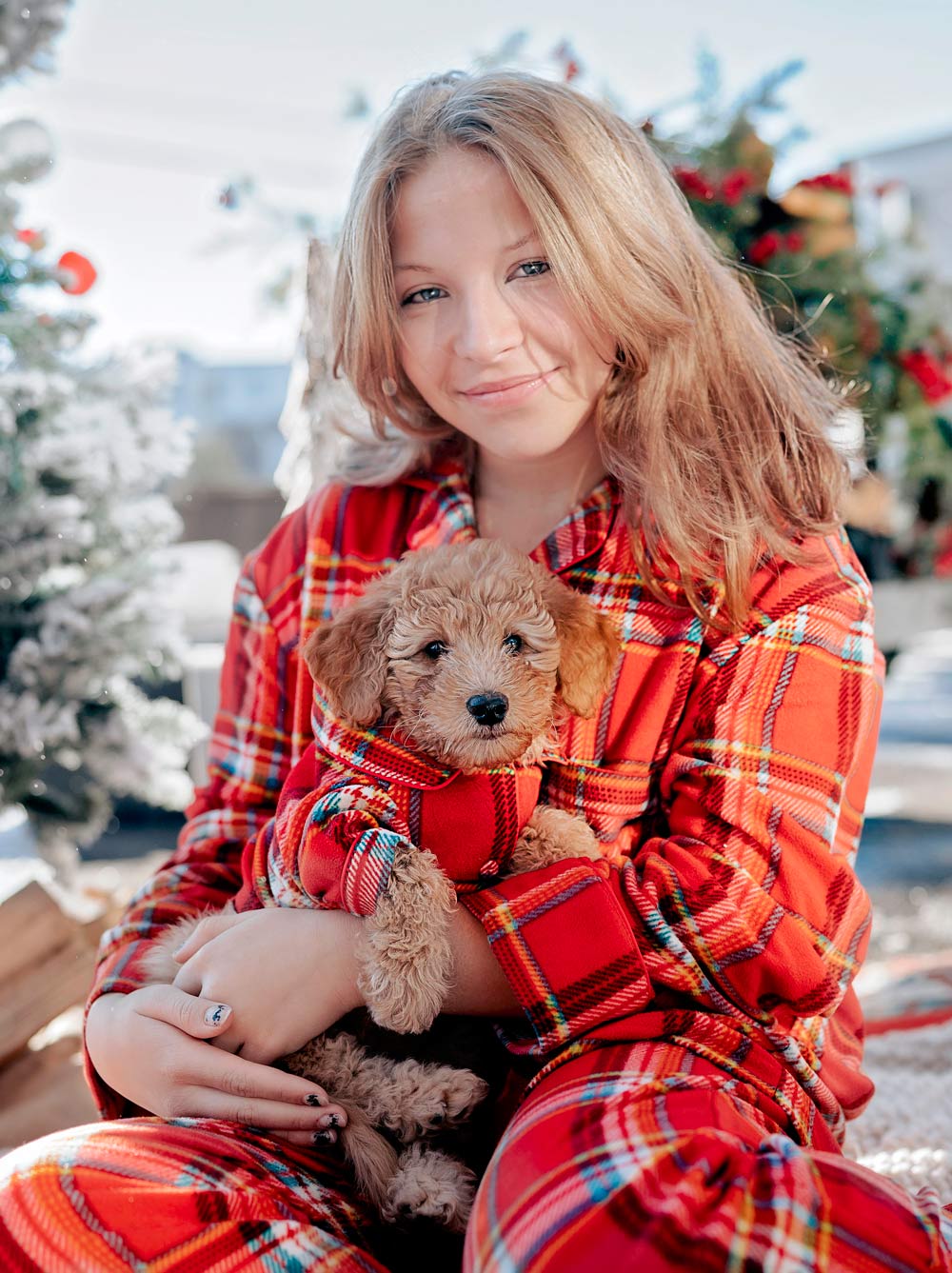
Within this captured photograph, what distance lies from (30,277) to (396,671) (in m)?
2.23

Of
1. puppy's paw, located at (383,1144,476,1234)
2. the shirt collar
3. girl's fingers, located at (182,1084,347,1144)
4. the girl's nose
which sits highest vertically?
the girl's nose

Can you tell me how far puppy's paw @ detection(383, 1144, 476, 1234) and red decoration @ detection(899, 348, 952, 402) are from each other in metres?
4.22

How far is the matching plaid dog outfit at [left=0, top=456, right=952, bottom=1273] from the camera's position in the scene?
3.80 ft

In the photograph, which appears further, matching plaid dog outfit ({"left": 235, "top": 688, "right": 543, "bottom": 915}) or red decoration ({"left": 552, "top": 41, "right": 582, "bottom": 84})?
red decoration ({"left": 552, "top": 41, "right": 582, "bottom": 84})

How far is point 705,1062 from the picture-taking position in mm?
1452

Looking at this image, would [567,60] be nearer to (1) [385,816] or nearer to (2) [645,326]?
(2) [645,326]

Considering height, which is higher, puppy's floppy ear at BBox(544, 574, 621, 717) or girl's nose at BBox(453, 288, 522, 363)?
girl's nose at BBox(453, 288, 522, 363)

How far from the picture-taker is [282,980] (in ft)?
4.99

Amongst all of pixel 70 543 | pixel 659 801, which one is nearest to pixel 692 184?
pixel 70 543

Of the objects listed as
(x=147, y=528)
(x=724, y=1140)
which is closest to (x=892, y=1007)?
(x=724, y=1140)

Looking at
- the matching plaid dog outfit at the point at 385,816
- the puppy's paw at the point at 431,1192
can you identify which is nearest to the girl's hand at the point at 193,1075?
the puppy's paw at the point at 431,1192

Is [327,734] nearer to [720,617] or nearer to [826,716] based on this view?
[720,617]

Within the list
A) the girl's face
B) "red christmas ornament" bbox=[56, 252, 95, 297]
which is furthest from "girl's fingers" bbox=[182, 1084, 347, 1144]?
"red christmas ornament" bbox=[56, 252, 95, 297]

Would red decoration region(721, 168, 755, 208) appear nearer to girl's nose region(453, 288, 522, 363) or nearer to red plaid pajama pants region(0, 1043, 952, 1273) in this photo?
girl's nose region(453, 288, 522, 363)
